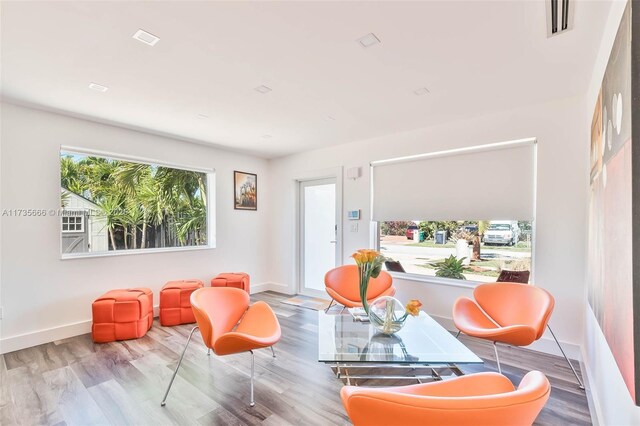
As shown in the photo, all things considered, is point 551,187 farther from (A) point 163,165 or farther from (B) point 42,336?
(B) point 42,336

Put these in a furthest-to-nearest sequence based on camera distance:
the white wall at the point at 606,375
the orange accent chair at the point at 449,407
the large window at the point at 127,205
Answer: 1. the large window at the point at 127,205
2. the white wall at the point at 606,375
3. the orange accent chair at the point at 449,407

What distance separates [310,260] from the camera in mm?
5219

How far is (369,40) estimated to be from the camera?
1973 millimetres

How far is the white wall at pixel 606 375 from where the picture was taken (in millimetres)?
1288

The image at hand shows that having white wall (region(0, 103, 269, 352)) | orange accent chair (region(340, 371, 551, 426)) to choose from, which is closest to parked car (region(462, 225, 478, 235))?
orange accent chair (region(340, 371, 551, 426))

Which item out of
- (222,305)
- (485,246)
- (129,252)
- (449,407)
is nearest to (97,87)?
(129,252)

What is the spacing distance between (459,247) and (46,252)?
4.86 meters

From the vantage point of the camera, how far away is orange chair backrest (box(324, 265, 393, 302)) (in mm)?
3637

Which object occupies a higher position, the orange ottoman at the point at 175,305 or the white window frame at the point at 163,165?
the white window frame at the point at 163,165

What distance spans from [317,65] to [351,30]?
482 millimetres

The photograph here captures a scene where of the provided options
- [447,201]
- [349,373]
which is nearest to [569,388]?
[349,373]

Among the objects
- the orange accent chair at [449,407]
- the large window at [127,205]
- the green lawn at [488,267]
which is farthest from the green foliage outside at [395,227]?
the orange accent chair at [449,407]

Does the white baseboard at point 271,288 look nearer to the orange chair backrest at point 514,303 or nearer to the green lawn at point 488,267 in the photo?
the green lawn at point 488,267

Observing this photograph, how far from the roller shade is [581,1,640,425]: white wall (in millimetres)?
860
